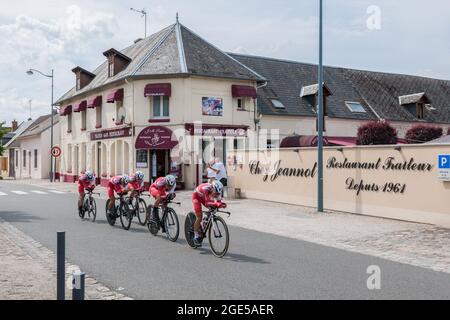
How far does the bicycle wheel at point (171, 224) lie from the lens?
10.0 m

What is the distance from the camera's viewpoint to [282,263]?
311 inches

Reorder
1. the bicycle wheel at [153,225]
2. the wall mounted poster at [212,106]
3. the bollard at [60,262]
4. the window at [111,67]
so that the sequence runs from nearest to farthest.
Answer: the bollard at [60,262], the bicycle wheel at [153,225], the wall mounted poster at [212,106], the window at [111,67]

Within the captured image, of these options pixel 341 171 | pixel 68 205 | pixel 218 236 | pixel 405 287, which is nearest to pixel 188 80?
pixel 68 205

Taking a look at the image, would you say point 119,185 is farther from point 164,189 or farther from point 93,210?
point 164,189

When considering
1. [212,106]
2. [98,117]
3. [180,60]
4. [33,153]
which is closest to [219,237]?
[212,106]

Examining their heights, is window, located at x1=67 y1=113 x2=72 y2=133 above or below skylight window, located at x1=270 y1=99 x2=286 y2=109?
below

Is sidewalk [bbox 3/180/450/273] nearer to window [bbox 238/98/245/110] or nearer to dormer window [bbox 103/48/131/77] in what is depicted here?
window [bbox 238/98/245/110]

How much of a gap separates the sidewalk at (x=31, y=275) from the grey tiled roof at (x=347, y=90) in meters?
22.0

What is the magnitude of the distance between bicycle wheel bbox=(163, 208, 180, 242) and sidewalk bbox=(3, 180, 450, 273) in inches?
103

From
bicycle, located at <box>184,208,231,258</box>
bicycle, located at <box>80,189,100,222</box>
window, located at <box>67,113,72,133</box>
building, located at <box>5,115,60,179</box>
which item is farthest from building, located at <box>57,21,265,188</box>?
bicycle, located at <box>184,208,231,258</box>

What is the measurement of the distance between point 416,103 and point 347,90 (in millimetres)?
5192

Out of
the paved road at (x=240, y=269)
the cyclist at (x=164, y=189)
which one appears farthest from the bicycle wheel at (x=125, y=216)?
the cyclist at (x=164, y=189)

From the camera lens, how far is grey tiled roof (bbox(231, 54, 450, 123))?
32.1 m

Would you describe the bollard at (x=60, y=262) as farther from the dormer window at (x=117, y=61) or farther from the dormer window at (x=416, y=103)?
the dormer window at (x=416, y=103)
